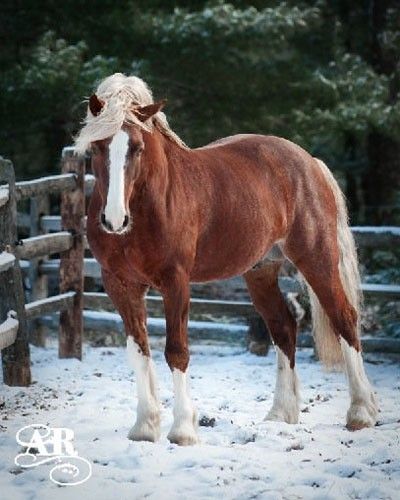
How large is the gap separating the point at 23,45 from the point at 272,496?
9530 millimetres

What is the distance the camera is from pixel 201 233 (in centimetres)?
507

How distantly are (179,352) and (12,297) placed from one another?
6.11 feet

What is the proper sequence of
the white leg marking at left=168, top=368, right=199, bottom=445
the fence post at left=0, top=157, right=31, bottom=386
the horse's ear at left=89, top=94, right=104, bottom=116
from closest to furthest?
the horse's ear at left=89, top=94, right=104, bottom=116, the white leg marking at left=168, top=368, right=199, bottom=445, the fence post at left=0, top=157, right=31, bottom=386

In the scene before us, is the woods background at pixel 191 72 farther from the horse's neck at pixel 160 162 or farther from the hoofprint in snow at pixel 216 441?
the horse's neck at pixel 160 162

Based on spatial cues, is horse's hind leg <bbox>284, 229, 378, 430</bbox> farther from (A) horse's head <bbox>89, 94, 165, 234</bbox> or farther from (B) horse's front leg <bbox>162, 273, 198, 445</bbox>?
(A) horse's head <bbox>89, 94, 165, 234</bbox>

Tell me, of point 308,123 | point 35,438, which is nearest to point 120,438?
point 35,438

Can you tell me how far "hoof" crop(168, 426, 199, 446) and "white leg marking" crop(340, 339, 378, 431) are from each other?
105 cm

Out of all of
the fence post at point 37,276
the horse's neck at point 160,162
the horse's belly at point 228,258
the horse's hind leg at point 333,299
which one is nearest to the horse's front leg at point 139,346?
the horse's belly at point 228,258

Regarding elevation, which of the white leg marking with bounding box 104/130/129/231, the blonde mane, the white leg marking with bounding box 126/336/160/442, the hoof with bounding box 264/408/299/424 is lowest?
the hoof with bounding box 264/408/299/424

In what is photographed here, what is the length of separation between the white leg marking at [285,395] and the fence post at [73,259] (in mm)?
2407

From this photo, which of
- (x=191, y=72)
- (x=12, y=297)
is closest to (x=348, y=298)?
(x=12, y=297)

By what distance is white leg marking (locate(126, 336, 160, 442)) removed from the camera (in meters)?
4.93

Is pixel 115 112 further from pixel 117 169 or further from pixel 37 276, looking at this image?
pixel 37 276

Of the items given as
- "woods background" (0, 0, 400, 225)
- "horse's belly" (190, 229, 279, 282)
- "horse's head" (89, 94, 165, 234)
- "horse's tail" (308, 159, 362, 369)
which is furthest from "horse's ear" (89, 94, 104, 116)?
"woods background" (0, 0, 400, 225)
